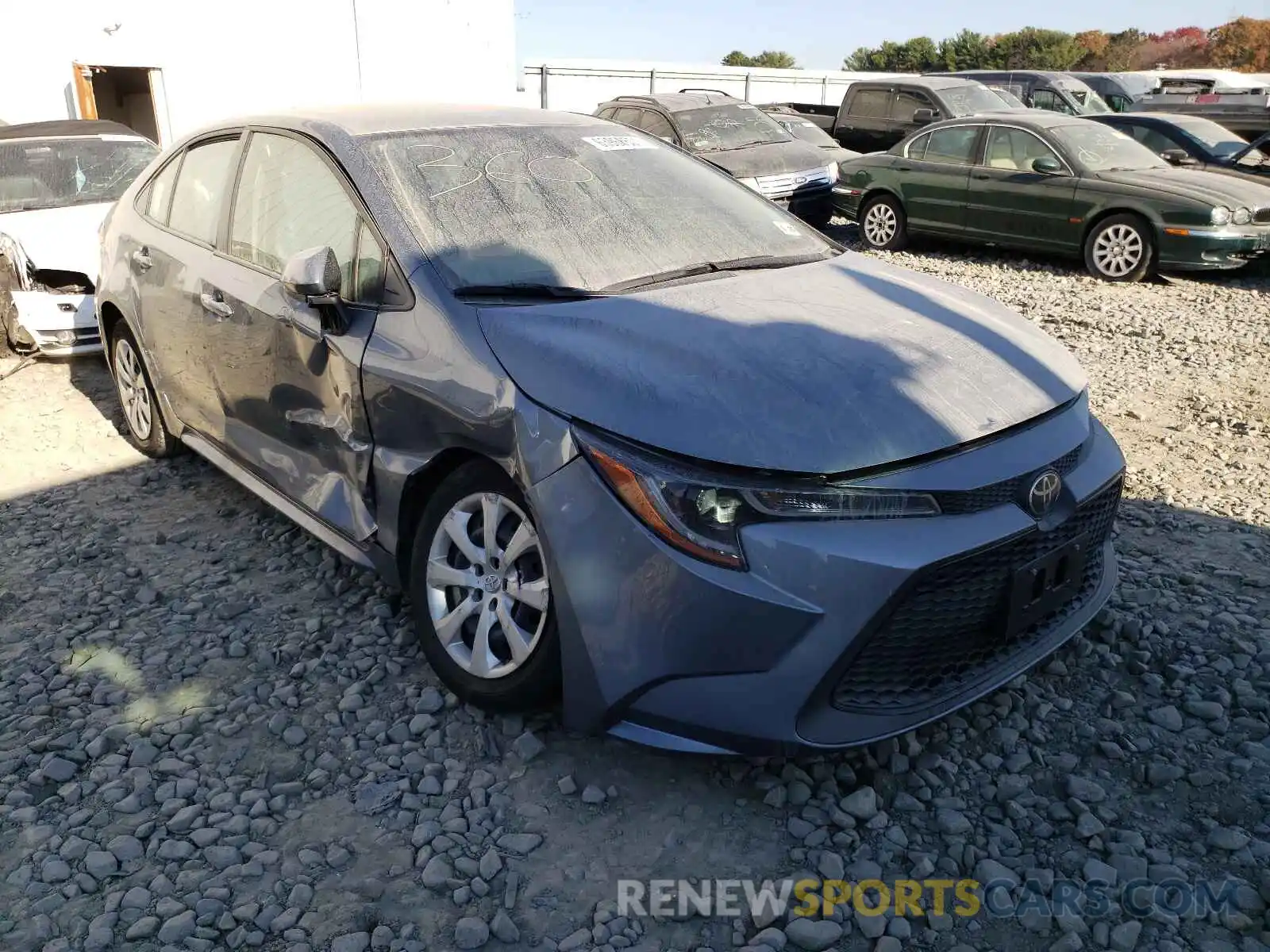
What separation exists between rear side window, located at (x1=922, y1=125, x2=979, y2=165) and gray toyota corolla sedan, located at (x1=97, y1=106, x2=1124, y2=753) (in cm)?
752

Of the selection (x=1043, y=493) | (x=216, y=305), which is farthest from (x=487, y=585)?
(x=216, y=305)

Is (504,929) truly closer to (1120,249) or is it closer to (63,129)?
(63,129)

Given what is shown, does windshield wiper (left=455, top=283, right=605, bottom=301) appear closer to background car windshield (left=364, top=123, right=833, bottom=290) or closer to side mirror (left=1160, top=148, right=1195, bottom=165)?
background car windshield (left=364, top=123, right=833, bottom=290)

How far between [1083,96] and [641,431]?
691 inches

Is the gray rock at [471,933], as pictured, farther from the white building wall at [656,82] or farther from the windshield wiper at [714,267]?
the white building wall at [656,82]

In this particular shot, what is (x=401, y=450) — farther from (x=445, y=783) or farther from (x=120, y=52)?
Answer: (x=120, y=52)

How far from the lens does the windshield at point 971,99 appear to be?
13.3 meters

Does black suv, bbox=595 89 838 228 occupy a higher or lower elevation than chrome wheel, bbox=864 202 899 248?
higher

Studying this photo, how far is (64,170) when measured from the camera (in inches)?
303

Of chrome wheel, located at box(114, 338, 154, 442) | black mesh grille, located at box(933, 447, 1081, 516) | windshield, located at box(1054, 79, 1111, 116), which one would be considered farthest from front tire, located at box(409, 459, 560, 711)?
windshield, located at box(1054, 79, 1111, 116)

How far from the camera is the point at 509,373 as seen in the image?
2.64 m

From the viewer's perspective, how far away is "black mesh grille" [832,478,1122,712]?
2350mm

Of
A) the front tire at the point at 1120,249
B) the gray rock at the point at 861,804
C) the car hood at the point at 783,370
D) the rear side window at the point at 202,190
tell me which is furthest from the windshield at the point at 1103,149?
the gray rock at the point at 861,804

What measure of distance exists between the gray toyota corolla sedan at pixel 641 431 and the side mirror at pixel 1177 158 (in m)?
8.44
